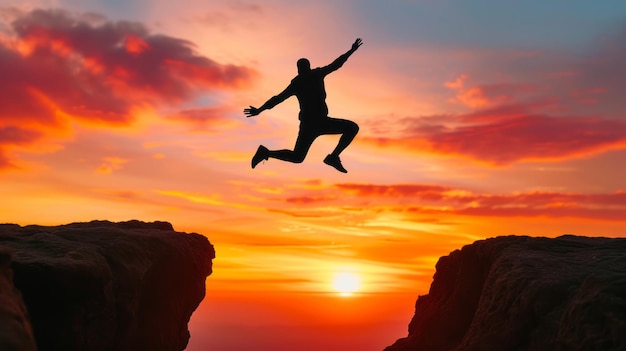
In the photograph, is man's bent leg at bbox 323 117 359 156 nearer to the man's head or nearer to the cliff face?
the man's head

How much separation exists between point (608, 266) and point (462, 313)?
24.0 ft

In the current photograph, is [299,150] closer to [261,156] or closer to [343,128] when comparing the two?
[261,156]

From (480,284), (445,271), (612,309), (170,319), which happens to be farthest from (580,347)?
(170,319)

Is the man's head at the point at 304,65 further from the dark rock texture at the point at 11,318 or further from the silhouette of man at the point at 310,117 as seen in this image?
the dark rock texture at the point at 11,318

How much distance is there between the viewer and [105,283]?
14.5 m

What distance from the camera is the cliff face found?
13.3m

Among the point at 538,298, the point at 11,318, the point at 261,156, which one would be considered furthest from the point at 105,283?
the point at 538,298

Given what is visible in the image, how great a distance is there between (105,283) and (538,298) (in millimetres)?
10679

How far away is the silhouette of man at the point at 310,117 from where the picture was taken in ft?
55.3

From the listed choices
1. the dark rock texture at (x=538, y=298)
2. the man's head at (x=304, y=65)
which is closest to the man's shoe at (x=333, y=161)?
the man's head at (x=304, y=65)

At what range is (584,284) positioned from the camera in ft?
39.2

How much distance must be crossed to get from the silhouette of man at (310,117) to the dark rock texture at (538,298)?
588 centimetres

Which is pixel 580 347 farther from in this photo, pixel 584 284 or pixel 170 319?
pixel 170 319

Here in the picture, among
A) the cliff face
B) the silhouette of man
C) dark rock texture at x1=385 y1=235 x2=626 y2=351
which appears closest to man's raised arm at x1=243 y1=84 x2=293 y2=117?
the silhouette of man
